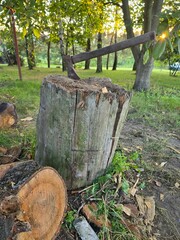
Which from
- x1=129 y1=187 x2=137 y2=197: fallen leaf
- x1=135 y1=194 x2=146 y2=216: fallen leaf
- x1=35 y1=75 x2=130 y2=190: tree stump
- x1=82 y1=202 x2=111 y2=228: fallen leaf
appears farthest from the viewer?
x1=129 y1=187 x2=137 y2=197: fallen leaf

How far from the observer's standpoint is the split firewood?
10.6 ft

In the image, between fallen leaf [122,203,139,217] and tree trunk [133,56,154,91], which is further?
tree trunk [133,56,154,91]

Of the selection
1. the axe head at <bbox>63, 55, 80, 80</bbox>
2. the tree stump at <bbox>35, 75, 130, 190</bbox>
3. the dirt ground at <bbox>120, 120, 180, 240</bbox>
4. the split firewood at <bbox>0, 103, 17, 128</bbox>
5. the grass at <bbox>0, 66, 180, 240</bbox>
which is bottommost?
the dirt ground at <bbox>120, 120, 180, 240</bbox>

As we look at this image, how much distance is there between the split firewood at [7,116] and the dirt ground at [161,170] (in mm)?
1686

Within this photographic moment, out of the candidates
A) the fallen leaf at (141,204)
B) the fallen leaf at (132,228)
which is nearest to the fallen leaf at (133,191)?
the fallen leaf at (141,204)

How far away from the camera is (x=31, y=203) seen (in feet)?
4.26

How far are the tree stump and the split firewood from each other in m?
1.54

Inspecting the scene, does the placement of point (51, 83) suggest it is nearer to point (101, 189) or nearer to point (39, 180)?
point (39, 180)

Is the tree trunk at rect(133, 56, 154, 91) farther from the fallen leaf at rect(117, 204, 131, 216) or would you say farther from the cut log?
the cut log

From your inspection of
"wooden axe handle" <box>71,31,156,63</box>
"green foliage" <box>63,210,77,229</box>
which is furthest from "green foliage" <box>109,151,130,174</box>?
"wooden axe handle" <box>71,31,156,63</box>

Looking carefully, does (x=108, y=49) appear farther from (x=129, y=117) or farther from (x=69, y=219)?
(x=129, y=117)

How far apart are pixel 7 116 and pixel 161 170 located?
2.28 meters

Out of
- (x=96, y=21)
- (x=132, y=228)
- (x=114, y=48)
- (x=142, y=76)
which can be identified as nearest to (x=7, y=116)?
(x=114, y=48)

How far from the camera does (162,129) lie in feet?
12.9
